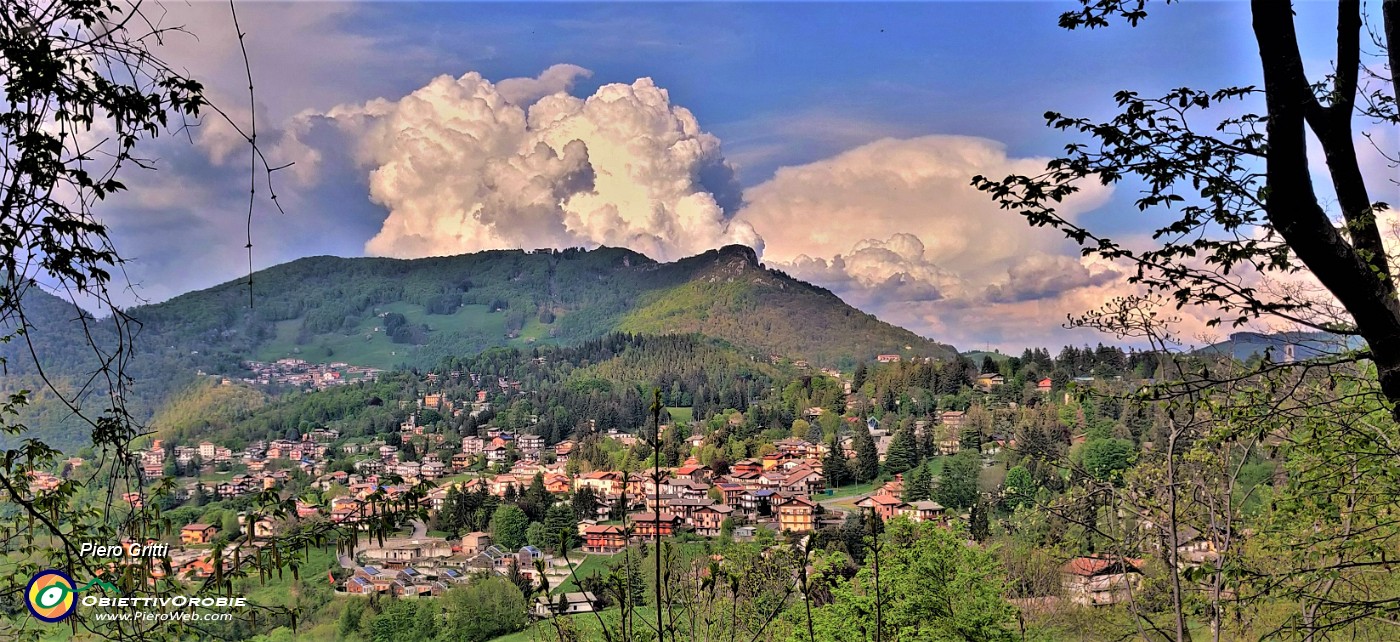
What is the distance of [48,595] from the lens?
159 inches

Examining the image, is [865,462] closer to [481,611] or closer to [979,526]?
[979,526]

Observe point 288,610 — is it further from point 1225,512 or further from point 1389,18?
point 1225,512

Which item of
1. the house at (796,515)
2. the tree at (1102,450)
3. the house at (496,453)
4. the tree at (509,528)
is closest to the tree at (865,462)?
the house at (796,515)

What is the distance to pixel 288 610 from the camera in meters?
3.03

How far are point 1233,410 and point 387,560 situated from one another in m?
43.9

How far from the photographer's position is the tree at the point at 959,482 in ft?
139

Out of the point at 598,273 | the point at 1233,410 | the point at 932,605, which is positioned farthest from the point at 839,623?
the point at 598,273

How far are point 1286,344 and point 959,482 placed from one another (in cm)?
4327

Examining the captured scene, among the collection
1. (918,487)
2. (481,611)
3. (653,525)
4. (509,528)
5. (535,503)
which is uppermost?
(653,525)

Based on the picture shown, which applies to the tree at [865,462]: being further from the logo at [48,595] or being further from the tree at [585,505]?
the logo at [48,595]

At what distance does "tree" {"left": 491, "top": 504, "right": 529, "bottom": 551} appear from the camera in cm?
4516

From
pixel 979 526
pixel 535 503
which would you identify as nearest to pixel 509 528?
pixel 535 503

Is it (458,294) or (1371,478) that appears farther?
(458,294)

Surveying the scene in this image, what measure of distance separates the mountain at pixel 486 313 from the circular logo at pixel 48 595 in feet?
316
